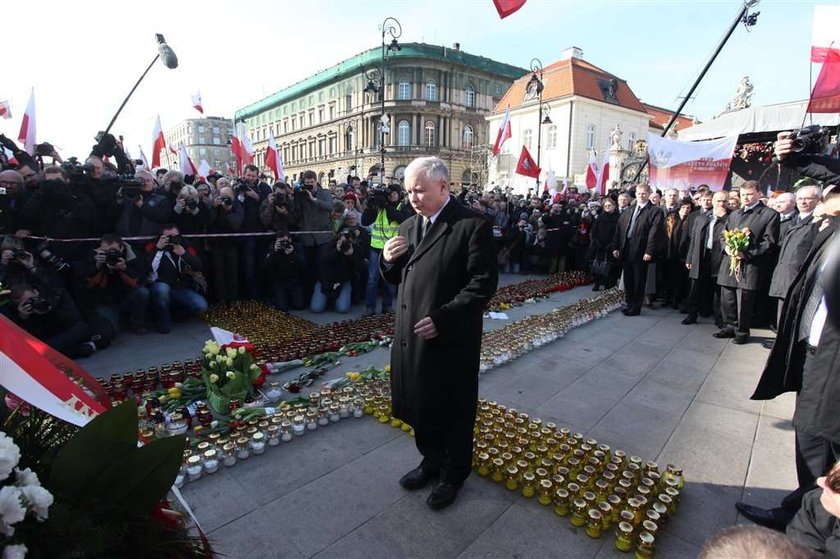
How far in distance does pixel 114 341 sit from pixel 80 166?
104 inches

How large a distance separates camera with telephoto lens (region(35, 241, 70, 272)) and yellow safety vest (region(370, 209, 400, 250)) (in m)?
4.07

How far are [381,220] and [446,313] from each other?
493cm

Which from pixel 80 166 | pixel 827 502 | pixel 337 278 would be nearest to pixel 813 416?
pixel 827 502

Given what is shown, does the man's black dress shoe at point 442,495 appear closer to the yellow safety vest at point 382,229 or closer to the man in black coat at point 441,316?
the man in black coat at point 441,316

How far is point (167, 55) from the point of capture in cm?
1048

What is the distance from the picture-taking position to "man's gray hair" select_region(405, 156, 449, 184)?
8.48ft

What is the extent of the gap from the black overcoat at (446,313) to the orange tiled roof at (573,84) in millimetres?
42003

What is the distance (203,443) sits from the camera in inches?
131

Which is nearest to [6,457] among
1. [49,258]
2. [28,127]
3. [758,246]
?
[49,258]

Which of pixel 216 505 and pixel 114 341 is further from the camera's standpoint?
pixel 114 341

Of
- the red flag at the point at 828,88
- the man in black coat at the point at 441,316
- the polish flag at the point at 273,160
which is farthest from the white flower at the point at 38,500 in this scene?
the polish flag at the point at 273,160

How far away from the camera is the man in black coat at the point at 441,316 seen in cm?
255

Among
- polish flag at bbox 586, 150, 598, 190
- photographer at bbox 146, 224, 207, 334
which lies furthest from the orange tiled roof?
photographer at bbox 146, 224, 207, 334

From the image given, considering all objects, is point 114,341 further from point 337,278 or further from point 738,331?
point 738,331
